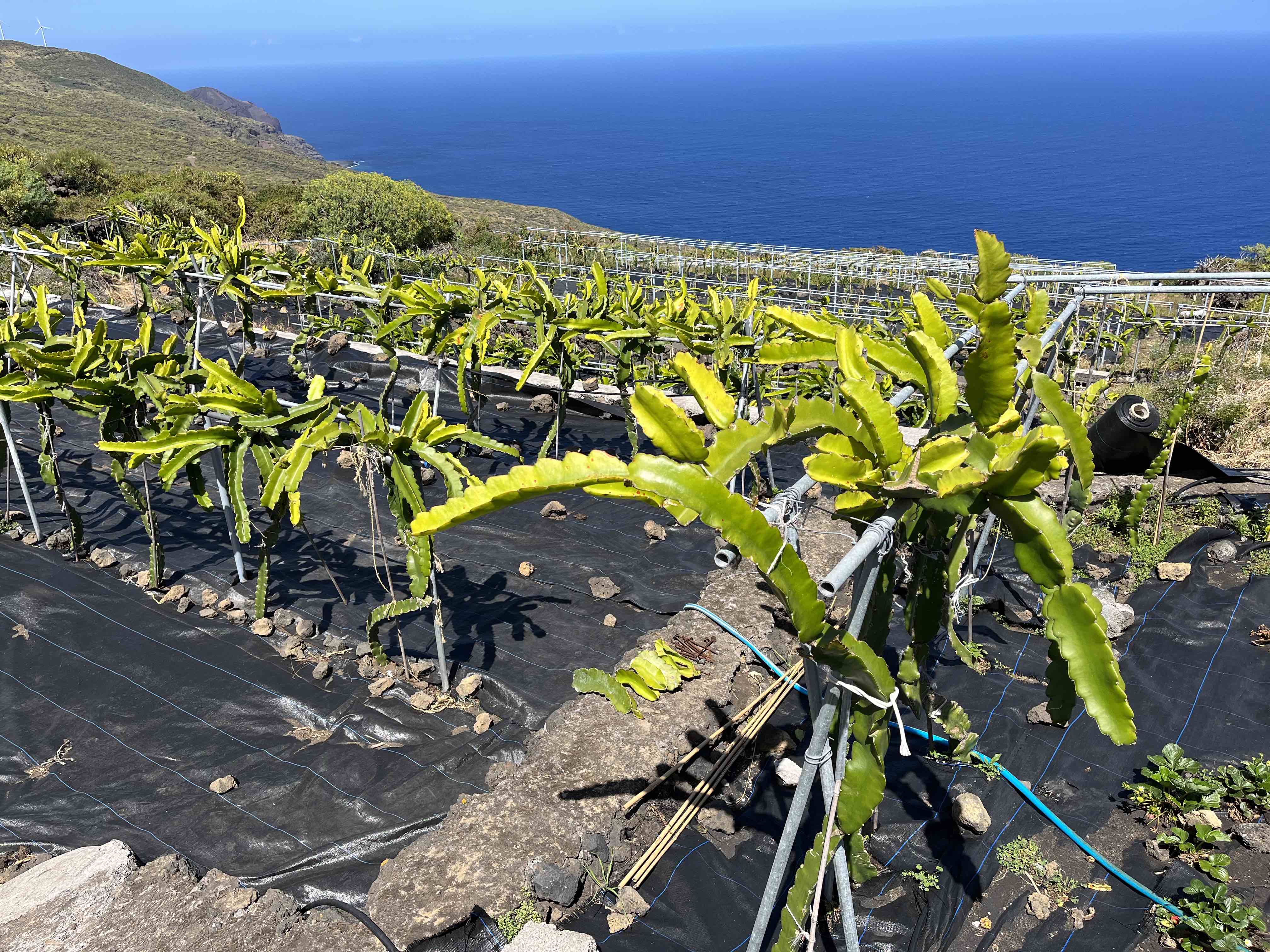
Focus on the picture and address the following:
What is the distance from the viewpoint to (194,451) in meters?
4.38

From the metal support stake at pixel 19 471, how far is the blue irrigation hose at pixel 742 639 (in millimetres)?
5131

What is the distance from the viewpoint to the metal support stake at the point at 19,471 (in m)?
5.87

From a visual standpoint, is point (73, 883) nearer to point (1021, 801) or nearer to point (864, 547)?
point (864, 547)

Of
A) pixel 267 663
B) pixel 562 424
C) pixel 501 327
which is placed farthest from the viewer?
pixel 501 327

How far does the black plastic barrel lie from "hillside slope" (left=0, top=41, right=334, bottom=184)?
123 ft

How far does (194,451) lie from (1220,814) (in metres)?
5.71

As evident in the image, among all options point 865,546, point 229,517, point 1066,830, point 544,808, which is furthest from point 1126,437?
point 229,517

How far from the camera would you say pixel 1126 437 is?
279 inches

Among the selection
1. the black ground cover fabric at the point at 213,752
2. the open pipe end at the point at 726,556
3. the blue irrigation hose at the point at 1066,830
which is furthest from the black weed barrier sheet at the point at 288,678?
the open pipe end at the point at 726,556

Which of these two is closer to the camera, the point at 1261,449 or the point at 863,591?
the point at 863,591

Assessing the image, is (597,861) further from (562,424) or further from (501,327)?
(501,327)

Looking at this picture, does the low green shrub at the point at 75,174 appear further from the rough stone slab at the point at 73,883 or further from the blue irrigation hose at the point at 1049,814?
the blue irrigation hose at the point at 1049,814

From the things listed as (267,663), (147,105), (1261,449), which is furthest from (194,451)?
(147,105)

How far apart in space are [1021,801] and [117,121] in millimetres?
60876
